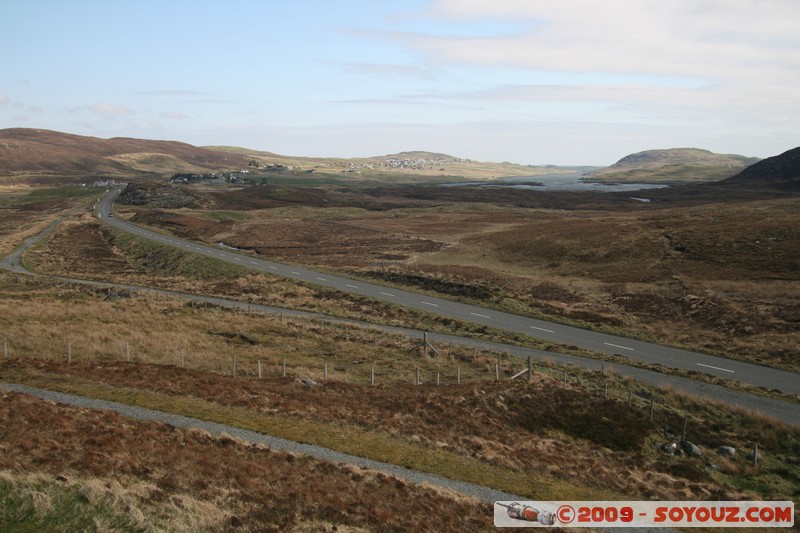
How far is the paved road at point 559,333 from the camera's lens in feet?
105

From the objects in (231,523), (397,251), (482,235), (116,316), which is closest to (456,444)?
(231,523)

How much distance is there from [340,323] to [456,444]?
23480 millimetres

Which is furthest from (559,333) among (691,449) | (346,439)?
(346,439)

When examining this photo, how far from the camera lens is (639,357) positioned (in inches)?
1395

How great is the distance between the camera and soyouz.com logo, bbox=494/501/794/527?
14.5 metres

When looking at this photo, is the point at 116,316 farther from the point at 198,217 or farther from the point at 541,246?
the point at 198,217

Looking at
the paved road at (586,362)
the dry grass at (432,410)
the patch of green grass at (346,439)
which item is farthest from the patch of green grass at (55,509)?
the paved road at (586,362)

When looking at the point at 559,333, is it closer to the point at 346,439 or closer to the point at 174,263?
the point at 346,439

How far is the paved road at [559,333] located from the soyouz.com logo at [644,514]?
1451cm

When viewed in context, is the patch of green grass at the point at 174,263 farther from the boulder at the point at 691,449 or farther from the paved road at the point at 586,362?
the boulder at the point at 691,449

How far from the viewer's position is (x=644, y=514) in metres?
16.1

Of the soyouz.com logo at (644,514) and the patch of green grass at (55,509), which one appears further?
the soyouz.com logo at (644,514)

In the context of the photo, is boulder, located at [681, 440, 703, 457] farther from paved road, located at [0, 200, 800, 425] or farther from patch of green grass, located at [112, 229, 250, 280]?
patch of green grass, located at [112, 229, 250, 280]

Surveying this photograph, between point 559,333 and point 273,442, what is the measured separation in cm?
2767
